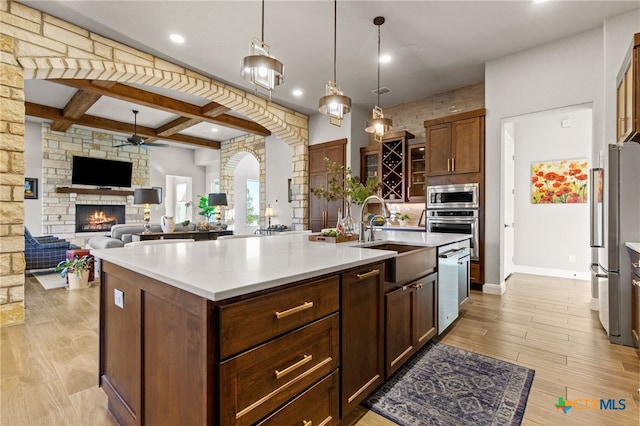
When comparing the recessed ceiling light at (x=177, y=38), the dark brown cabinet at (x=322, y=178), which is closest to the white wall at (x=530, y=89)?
the dark brown cabinet at (x=322, y=178)

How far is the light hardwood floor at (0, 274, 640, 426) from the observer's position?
5.53 feet

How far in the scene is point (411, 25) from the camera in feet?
11.0

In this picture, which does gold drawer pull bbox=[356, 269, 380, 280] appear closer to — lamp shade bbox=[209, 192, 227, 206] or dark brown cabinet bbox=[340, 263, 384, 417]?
dark brown cabinet bbox=[340, 263, 384, 417]

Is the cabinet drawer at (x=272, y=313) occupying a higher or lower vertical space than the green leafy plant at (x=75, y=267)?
higher

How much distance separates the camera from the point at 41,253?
5.21 meters

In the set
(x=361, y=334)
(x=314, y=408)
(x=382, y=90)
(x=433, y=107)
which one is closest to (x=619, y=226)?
(x=361, y=334)

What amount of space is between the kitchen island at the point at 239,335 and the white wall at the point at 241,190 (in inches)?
305

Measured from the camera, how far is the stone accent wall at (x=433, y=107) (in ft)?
16.4

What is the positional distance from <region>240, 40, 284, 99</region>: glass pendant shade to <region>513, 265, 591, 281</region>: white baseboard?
5529mm

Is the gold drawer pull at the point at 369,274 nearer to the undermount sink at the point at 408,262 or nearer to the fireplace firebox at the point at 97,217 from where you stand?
the undermount sink at the point at 408,262

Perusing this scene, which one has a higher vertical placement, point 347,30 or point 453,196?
point 347,30

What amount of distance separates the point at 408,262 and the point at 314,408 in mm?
1076

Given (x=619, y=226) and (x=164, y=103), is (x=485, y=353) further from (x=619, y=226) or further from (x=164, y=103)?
(x=164, y=103)

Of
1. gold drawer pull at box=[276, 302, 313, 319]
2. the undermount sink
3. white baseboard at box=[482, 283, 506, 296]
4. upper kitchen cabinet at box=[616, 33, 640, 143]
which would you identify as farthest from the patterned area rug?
white baseboard at box=[482, 283, 506, 296]
